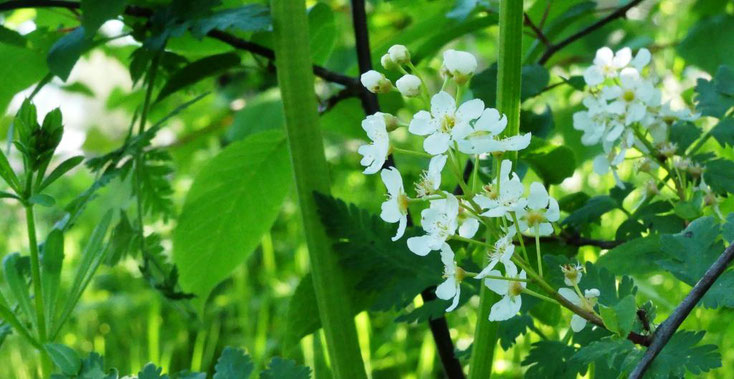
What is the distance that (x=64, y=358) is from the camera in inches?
24.8

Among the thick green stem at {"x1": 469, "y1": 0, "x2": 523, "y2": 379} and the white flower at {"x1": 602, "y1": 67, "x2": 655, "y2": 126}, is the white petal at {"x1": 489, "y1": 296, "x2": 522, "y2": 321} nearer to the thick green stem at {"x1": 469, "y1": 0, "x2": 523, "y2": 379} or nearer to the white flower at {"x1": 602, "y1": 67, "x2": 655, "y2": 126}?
the thick green stem at {"x1": 469, "y1": 0, "x2": 523, "y2": 379}

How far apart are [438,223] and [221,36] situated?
0.38 metres

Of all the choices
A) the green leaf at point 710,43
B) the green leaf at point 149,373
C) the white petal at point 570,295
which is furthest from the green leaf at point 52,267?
the green leaf at point 710,43

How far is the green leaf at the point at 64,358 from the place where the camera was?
0.62m

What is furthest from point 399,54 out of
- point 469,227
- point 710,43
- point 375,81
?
point 710,43

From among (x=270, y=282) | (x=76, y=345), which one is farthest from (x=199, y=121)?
(x=76, y=345)

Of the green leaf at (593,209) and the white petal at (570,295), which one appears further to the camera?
the green leaf at (593,209)

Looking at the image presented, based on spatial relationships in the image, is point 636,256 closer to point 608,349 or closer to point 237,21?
point 608,349

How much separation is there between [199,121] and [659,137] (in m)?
1.70

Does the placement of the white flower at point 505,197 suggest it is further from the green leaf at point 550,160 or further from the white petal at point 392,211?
the green leaf at point 550,160

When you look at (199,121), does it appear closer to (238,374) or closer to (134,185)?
(134,185)

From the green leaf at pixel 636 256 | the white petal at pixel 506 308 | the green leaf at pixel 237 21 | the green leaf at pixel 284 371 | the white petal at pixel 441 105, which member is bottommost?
the green leaf at pixel 284 371

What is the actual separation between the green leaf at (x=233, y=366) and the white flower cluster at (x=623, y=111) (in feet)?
1.33

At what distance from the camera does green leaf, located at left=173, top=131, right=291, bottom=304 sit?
903 mm
